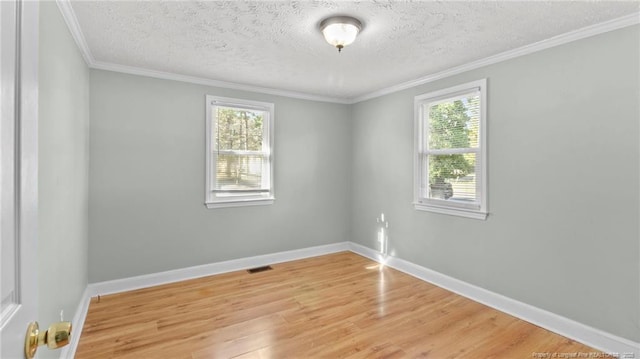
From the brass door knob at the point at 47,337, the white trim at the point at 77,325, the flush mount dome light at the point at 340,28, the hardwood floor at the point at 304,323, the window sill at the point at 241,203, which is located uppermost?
the flush mount dome light at the point at 340,28

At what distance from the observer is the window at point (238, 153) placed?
397 centimetres

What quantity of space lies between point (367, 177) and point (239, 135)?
1994 mm

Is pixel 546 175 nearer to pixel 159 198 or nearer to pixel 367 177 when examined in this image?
pixel 367 177

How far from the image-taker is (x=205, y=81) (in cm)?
386

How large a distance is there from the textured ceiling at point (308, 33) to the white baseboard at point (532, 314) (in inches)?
93.7

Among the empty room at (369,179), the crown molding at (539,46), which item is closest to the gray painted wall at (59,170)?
the empty room at (369,179)

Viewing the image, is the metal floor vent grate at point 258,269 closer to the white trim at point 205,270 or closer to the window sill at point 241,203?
the white trim at point 205,270

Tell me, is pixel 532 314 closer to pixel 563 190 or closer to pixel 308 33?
pixel 563 190

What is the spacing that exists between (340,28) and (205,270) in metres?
3.21

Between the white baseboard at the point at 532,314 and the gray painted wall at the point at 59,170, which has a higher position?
the gray painted wall at the point at 59,170

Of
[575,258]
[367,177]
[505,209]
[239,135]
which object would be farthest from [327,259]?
[575,258]

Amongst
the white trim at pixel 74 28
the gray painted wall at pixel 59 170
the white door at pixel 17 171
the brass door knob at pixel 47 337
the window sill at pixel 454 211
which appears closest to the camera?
the white door at pixel 17 171

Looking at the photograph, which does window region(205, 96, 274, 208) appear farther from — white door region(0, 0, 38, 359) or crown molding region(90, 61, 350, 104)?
white door region(0, 0, 38, 359)

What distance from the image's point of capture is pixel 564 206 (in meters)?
2.62
